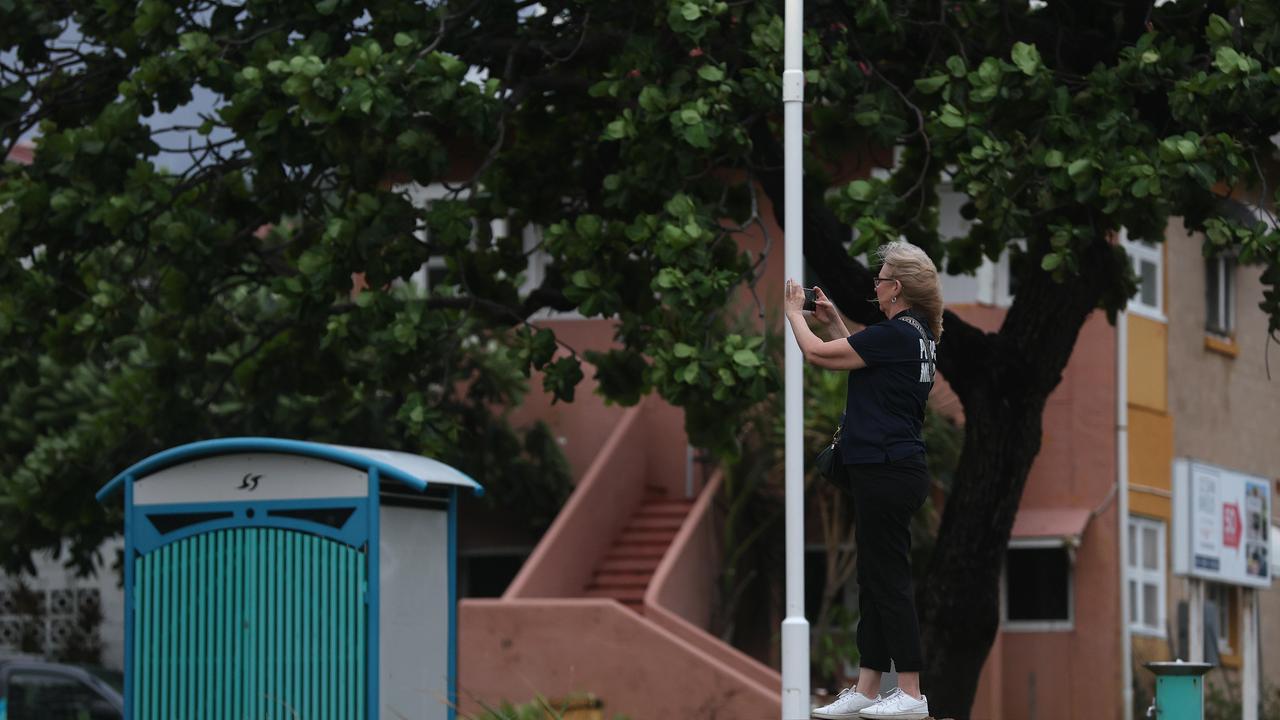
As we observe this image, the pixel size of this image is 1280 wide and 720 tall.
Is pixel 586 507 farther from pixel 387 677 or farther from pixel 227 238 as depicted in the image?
pixel 387 677

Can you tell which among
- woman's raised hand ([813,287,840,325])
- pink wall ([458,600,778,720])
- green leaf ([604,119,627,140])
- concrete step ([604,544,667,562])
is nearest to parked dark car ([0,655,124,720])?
pink wall ([458,600,778,720])

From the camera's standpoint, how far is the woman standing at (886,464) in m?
8.98

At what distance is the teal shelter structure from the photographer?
458 inches

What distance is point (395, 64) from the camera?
14000 millimetres

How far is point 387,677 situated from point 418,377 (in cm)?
473

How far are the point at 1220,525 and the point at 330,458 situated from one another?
8.38 m

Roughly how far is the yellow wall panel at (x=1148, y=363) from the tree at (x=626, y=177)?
727 cm

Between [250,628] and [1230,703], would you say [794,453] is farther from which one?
[1230,703]

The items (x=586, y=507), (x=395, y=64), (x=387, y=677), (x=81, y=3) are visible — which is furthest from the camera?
(x=586, y=507)

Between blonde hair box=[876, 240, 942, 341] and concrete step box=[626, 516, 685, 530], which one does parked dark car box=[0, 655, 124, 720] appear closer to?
concrete step box=[626, 516, 685, 530]

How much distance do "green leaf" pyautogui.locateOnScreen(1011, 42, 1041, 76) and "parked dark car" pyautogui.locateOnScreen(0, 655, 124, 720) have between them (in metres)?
9.50

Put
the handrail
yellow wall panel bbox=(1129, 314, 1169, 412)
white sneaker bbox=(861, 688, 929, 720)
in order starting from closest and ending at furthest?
white sneaker bbox=(861, 688, 929, 720) → the handrail → yellow wall panel bbox=(1129, 314, 1169, 412)

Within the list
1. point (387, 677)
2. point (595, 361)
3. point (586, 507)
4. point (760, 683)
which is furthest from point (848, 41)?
point (586, 507)

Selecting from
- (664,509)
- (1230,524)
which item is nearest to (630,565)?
(664,509)
